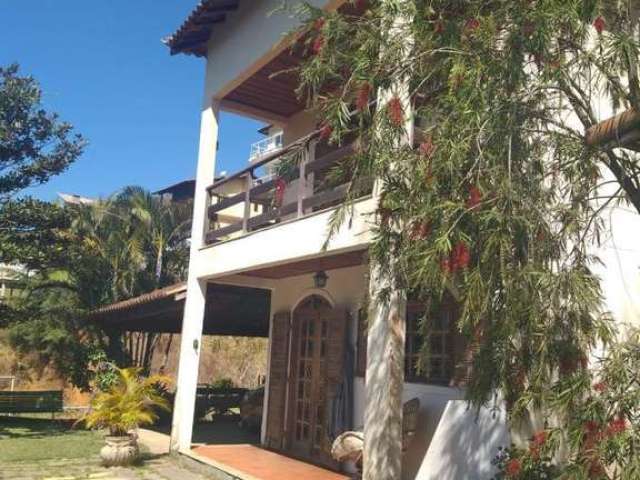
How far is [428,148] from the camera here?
12.7 feet

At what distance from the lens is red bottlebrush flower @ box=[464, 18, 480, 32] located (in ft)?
13.1

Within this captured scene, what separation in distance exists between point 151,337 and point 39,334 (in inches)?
200

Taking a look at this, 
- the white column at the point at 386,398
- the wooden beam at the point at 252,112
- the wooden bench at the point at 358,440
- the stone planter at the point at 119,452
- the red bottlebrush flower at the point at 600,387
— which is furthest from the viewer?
the wooden beam at the point at 252,112

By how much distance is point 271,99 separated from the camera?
11586 mm

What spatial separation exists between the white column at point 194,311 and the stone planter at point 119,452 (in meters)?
0.79

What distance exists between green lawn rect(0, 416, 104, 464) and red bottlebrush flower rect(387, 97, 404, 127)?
9.55 m

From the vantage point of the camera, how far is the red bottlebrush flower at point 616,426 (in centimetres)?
267

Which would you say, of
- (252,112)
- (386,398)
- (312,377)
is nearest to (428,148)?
(386,398)

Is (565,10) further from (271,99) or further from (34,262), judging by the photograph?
(34,262)

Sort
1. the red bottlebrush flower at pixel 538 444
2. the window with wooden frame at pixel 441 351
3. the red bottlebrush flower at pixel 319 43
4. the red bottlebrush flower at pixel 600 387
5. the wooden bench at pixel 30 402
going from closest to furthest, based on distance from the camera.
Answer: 1. the red bottlebrush flower at pixel 600 387
2. the red bottlebrush flower at pixel 538 444
3. the red bottlebrush flower at pixel 319 43
4. the window with wooden frame at pixel 441 351
5. the wooden bench at pixel 30 402

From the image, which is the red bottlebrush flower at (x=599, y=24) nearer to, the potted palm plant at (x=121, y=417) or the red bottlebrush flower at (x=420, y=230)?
the red bottlebrush flower at (x=420, y=230)

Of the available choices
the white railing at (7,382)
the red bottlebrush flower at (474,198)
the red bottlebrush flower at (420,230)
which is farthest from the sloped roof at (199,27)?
the white railing at (7,382)

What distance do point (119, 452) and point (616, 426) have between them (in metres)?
→ 9.02

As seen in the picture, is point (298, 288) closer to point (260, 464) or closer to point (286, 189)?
point (286, 189)
